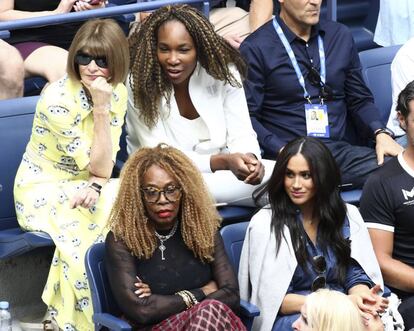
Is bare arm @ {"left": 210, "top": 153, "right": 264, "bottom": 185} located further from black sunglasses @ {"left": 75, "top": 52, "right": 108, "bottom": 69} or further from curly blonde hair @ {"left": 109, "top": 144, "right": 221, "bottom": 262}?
black sunglasses @ {"left": 75, "top": 52, "right": 108, "bottom": 69}

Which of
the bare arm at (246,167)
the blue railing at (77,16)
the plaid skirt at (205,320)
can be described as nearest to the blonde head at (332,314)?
the plaid skirt at (205,320)

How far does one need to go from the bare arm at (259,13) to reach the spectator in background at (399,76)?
0.82 m

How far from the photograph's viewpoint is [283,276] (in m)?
6.33

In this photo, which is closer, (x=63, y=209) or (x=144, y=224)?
(x=144, y=224)

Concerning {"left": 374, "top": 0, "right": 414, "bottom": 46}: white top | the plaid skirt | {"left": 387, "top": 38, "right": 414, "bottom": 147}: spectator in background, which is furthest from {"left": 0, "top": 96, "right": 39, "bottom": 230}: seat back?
{"left": 374, "top": 0, "right": 414, "bottom": 46}: white top

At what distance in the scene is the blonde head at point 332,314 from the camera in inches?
211

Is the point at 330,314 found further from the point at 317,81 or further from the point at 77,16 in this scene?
the point at 77,16

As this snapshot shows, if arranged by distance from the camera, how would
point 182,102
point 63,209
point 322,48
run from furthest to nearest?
1. point 322,48
2. point 182,102
3. point 63,209

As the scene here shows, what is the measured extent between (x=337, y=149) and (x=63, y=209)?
1.65 m

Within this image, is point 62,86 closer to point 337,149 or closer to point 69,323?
point 69,323

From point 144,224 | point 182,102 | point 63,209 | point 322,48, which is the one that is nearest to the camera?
point 144,224

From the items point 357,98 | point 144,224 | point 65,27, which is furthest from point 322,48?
point 144,224

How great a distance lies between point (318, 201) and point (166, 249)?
31.2 inches

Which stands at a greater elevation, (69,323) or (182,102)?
(182,102)
